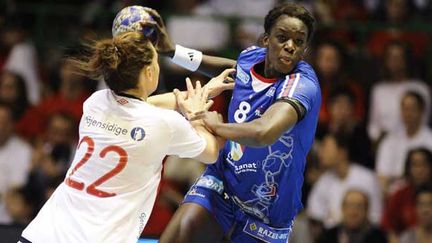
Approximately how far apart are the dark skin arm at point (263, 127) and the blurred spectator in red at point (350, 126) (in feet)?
13.0

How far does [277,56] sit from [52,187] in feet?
12.8

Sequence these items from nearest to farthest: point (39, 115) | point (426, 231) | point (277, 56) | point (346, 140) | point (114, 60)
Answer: point (114, 60), point (277, 56), point (426, 231), point (346, 140), point (39, 115)

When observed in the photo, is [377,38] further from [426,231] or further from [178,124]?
[178,124]

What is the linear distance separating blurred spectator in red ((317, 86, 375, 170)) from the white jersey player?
415 centimetres

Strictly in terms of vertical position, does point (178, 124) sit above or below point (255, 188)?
above

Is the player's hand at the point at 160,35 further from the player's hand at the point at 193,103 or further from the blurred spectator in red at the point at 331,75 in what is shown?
the blurred spectator in red at the point at 331,75

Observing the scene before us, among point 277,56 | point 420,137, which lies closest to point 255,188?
point 277,56

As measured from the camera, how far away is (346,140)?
952cm

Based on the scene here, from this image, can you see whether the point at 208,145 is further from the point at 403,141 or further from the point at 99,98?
the point at 403,141

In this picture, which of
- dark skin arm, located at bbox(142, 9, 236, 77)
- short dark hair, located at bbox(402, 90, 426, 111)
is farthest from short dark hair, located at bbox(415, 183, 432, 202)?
dark skin arm, located at bbox(142, 9, 236, 77)

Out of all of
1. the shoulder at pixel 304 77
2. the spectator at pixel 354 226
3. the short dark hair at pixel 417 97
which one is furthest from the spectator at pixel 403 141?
the shoulder at pixel 304 77

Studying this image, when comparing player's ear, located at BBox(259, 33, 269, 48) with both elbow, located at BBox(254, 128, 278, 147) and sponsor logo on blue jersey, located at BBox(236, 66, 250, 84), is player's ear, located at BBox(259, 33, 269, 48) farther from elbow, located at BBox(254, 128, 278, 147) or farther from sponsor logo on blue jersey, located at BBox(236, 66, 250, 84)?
elbow, located at BBox(254, 128, 278, 147)

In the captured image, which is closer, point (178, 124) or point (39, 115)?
point (178, 124)

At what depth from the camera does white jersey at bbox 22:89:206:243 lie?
549cm
